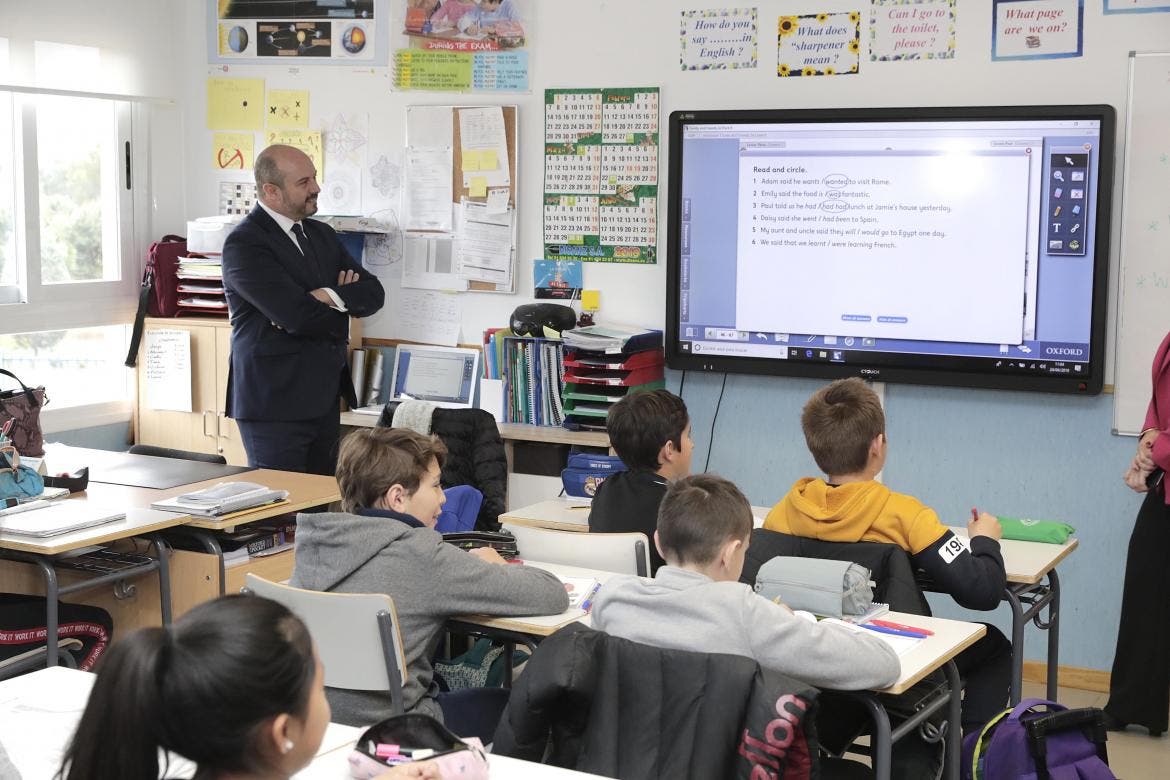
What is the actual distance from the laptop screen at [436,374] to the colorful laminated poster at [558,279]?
1.37 feet

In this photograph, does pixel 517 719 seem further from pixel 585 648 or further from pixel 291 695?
pixel 291 695

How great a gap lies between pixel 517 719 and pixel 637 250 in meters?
3.18

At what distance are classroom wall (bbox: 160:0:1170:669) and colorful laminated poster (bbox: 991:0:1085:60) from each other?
32mm

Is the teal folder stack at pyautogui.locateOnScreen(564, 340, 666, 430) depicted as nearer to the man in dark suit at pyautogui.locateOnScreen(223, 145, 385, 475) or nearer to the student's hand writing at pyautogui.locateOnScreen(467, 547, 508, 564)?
the man in dark suit at pyautogui.locateOnScreen(223, 145, 385, 475)

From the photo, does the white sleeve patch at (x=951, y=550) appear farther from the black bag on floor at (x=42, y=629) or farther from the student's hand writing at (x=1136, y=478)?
the black bag on floor at (x=42, y=629)

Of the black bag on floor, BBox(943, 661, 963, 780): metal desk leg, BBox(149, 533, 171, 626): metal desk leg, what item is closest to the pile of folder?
BBox(149, 533, 171, 626): metal desk leg

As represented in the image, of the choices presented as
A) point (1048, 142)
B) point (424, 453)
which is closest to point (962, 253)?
point (1048, 142)

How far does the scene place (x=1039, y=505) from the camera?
4.61 metres

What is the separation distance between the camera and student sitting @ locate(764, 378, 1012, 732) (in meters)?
2.93

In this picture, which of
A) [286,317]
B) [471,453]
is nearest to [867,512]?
[471,453]

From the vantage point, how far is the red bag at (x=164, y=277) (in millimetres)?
5758

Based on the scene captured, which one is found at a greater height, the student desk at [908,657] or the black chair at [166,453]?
the black chair at [166,453]

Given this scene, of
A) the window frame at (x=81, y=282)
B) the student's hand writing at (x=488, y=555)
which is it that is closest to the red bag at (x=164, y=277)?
the window frame at (x=81, y=282)

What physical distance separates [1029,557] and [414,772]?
7.16 feet
